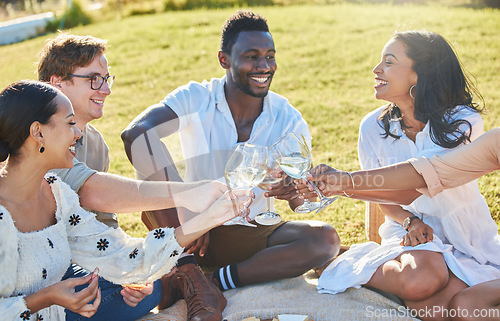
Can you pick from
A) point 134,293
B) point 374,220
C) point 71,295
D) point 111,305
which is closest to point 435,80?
point 374,220

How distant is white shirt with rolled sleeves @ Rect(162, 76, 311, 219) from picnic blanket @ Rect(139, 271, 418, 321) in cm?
72

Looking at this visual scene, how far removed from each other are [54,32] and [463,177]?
44.5 ft

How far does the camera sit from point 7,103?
2.57 meters

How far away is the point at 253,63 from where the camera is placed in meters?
4.23

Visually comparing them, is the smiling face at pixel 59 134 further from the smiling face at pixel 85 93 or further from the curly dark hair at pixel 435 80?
the curly dark hair at pixel 435 80

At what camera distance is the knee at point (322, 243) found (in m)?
3.79

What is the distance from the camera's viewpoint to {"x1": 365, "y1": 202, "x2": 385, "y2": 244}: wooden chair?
4.15 m

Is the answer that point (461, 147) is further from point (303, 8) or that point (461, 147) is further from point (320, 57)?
point (303, 8)

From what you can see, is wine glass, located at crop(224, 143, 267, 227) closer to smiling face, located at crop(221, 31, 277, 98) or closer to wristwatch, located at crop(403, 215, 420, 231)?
wristwatch, located at crop(403, 215, 420, 231)

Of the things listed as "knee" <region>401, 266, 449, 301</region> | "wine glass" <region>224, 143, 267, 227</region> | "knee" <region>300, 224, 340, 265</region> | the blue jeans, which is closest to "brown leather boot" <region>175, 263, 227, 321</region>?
the blue jeans

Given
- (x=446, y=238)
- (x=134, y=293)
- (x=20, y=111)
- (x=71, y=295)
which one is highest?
(x=20, y=111)

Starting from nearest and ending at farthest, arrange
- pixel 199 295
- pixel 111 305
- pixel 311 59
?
pixel 111 305
pixel 199 295
pixel 311 59

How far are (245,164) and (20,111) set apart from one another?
1.16m

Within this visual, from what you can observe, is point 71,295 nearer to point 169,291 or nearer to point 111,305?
point 111,305
